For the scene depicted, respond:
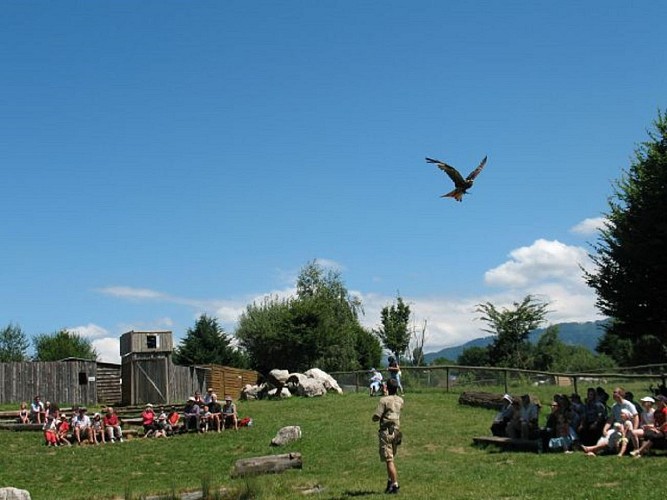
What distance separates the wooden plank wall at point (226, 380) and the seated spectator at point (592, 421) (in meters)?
27.8

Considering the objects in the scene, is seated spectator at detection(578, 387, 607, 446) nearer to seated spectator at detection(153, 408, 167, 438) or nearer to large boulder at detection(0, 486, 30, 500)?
large boulder at detection(0, 486, 30, 500)

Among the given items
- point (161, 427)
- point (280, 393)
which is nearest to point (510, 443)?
point (161, 427)

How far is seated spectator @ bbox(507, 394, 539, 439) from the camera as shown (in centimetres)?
1870

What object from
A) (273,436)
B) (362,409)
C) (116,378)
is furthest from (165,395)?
(273,436)

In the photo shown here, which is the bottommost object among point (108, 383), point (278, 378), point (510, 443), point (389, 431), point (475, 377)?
point (510, 443)

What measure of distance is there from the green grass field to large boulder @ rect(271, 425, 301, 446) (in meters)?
0.32

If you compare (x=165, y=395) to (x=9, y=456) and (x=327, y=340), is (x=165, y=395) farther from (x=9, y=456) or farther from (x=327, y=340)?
(x=327, y=340)

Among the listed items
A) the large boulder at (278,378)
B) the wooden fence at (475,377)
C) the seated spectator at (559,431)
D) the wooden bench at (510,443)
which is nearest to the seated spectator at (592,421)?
the seated spectator at (559,431)

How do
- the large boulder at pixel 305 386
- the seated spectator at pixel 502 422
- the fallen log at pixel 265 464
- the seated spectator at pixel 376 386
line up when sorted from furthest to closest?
the large boulder at pixel 305 386 < the seated spectator at pixel 376 386 < the seated spectator at pixel 502 422 < the fallen log at pixel 265 464

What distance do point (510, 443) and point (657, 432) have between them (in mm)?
3736

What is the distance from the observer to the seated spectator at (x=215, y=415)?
25.5 metres

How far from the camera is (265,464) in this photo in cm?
1641

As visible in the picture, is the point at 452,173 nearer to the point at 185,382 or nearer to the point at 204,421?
the point at 204,421

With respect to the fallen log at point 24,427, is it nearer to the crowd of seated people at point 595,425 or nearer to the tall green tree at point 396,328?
the crowd of seated people at point 595,425
